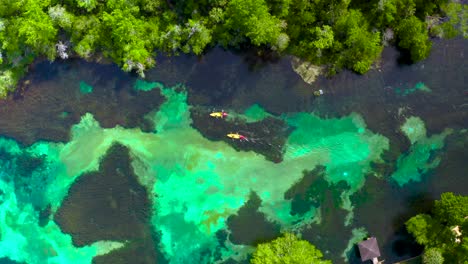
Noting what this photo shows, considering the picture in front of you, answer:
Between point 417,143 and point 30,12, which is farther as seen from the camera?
point 417,143

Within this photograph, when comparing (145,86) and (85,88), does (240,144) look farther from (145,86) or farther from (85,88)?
(85,88)

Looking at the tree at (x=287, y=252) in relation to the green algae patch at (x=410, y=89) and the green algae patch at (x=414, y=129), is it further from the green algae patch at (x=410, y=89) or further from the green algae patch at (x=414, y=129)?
the green algae patch at (x=410, y=89)

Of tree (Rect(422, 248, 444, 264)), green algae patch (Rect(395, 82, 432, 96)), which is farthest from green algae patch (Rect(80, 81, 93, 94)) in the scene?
tree (Rect(422, 248, 444, 264))

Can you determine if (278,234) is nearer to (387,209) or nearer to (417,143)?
(387,209)

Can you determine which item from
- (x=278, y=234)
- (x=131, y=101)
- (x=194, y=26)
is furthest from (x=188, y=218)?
(x=194, y=26)

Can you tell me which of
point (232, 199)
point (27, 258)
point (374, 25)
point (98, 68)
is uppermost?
point (374, 25)

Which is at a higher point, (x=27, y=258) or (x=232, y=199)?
(x=232, y=199)
